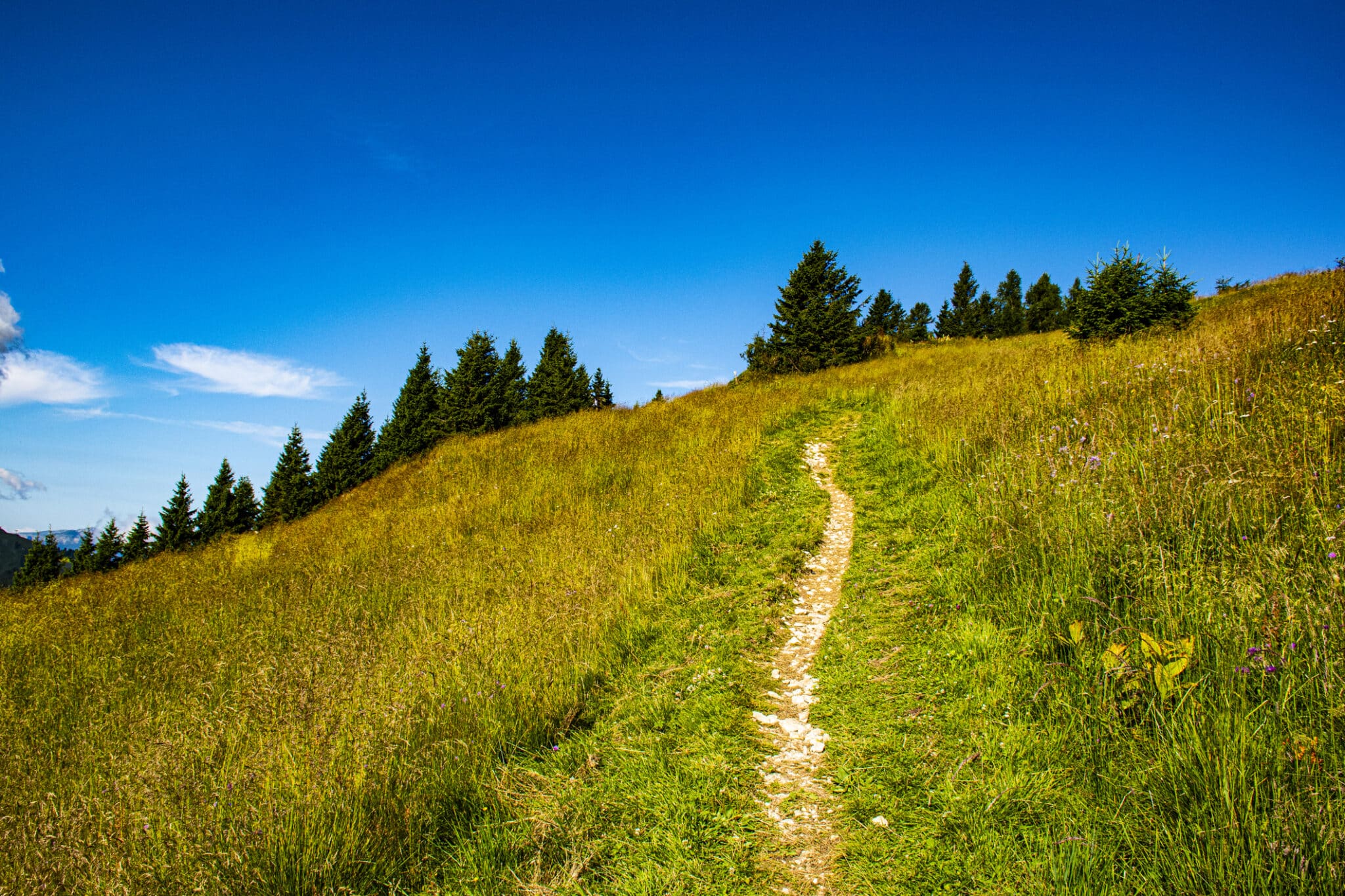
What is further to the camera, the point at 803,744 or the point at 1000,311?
the point at 1000,311

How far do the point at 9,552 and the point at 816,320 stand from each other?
27754 cm

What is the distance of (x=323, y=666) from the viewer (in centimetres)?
500

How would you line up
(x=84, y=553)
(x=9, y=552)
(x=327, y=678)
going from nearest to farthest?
(x=327, y=678)
(x=84, y=553)
(x=9, y=552)

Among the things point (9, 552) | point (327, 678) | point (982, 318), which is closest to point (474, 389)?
point (327, 678)

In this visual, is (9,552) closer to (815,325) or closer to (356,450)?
(356,450)

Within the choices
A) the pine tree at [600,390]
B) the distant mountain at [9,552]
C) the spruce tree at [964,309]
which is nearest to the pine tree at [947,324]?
the spruce tree at [964,309]

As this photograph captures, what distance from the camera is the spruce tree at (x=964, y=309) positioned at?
53312mm

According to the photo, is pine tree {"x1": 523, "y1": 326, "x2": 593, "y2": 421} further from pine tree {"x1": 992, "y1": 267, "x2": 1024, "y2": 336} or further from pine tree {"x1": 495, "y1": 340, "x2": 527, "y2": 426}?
pine tree {"x1": 992, "y1": 267, "x2": 1024, "y2": 336}

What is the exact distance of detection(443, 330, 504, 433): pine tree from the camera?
103 feet

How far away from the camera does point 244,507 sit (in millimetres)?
41156

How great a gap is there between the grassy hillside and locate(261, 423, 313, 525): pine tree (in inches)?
1356

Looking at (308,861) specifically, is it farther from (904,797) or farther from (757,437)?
(757,437)

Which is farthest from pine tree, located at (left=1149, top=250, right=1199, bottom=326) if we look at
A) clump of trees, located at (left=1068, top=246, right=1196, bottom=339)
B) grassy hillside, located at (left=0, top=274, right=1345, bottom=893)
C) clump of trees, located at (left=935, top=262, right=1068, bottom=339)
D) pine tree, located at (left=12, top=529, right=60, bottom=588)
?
pine tree, located at (left=12, top=529, right=60, bottom=588)

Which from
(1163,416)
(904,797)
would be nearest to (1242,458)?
(1163,416)
